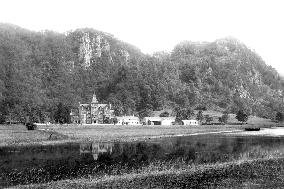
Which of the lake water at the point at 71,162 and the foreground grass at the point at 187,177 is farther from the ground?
the lake water at the point at 71,162

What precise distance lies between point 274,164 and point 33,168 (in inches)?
1310

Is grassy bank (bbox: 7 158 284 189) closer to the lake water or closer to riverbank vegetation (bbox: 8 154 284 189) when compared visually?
riverbank vegetation (bbox: 8 154 284 189)

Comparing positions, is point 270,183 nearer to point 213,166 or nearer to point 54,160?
point 213,166

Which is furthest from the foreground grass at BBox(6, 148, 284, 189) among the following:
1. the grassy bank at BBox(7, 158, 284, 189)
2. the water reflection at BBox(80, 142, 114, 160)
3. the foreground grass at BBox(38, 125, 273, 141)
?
the foreground grass at BBox(38, 125, 273, 141)

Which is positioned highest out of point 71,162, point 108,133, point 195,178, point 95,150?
point 108,133

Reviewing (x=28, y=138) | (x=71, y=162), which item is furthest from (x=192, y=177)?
(x=28, y=138)

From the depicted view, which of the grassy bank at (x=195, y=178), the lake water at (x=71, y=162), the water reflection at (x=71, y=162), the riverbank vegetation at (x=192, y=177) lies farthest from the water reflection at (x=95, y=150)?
the grassy bank at (x=195, y=178)

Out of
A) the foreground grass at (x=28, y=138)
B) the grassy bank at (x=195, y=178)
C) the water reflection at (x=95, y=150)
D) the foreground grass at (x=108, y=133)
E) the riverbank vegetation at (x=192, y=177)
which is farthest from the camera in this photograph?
the foreground grass at (x=108, y=133)

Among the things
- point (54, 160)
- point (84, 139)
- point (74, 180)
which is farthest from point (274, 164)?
point (84, 139)

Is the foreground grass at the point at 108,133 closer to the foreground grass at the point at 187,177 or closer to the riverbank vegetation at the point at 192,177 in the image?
the foreground grass at the point at 187,177

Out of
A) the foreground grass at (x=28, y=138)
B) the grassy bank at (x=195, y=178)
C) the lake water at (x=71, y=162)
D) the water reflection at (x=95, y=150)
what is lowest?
the grassy bank at (x=195, y=178)

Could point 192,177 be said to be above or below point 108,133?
below

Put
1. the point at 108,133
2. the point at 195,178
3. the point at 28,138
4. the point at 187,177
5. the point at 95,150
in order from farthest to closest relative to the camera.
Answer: the point at 108,133 → the point at 28,138 → the point at 95,150 → the point at 187,177 → the point at 195,178

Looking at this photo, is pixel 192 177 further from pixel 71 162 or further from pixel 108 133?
pixel 108 133
